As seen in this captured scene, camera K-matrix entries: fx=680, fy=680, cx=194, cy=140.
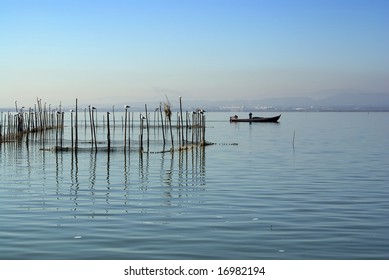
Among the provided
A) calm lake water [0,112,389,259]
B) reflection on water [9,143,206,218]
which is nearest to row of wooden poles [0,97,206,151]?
reflection on water [9,143,206,218]

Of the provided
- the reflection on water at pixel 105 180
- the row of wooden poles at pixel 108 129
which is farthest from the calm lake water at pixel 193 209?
the row of wooden poles at pixel 108 129

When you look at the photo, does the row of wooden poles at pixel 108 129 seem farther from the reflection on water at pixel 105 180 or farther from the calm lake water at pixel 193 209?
the calm lake water at pixel 193 209

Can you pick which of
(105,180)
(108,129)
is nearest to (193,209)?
(105,180)

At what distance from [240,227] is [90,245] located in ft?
12.7

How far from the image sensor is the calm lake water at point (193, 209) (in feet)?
46.0

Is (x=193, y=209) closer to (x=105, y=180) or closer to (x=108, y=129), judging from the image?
(x=105, y=180)

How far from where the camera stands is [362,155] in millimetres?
40750

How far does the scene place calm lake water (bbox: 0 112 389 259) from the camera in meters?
14.0

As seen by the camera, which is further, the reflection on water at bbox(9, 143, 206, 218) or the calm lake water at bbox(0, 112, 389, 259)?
the reflection on water at bbox(9, 143, 206, 218)

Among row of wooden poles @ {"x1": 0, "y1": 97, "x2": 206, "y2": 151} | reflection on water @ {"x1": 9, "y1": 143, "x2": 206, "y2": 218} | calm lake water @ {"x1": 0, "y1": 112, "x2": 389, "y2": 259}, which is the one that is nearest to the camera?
calm lake water @ {"x1": 0, "y1": 112, "x2": 389, "y2": 259}

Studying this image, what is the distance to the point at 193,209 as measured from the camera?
19219 mm

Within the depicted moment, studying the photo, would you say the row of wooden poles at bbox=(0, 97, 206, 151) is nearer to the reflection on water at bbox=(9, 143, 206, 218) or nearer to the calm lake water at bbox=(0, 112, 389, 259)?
the reflection on water at bbox=(9, 143, 206, 218)

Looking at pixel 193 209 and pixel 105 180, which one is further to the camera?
pixel 105 180
